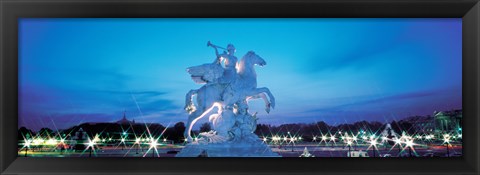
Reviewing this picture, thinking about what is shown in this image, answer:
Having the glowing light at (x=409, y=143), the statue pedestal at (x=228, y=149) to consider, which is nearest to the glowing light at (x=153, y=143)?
the statue pedestal at (x=228, y=149)

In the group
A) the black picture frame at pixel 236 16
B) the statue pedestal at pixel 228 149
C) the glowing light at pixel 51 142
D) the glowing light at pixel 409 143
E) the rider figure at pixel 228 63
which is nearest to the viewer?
the black picture frame at pixel 236 16

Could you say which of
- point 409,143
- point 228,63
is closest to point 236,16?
point 228,63

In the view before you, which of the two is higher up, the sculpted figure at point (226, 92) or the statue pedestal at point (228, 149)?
the sculpted figure at point (226, 92)

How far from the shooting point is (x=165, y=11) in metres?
2.58

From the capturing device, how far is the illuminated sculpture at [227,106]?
4844 mm

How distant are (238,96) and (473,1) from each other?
113 inches

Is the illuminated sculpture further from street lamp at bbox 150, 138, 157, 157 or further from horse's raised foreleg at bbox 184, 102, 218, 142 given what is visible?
street lamp at bbox 150, 138, 157, 157

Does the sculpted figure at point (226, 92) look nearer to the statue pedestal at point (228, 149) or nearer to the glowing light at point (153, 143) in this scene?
the statue pedestal at point (228, 149)

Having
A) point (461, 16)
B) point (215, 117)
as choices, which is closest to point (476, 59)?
point (461, 16)

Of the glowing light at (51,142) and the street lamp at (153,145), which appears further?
the street lamp at (153,145)

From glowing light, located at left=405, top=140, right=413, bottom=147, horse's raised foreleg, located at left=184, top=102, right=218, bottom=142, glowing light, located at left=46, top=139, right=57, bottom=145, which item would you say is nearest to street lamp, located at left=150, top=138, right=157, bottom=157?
glowing light, located at left=46, top=139, right=57, bottom=145

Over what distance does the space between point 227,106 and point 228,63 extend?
0.47m

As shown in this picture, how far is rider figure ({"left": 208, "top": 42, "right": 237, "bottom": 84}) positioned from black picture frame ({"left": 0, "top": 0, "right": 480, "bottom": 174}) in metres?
2.29

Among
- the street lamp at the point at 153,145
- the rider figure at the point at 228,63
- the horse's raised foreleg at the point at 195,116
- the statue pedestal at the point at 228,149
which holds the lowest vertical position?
the statue pedestal at the point at 228,149
